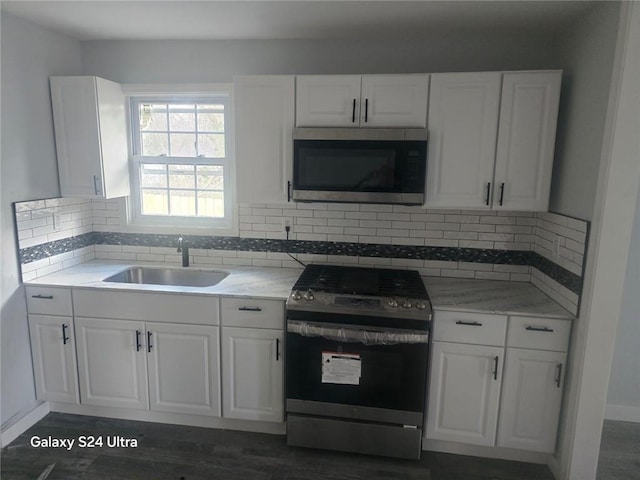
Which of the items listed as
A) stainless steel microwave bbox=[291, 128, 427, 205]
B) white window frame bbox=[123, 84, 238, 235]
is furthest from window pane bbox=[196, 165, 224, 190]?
stainless steel microwave bbox=[291, 128, 427, 205]

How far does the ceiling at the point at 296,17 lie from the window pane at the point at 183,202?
3.51 ft

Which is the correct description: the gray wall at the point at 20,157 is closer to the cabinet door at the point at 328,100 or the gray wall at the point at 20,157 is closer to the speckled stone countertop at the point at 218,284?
the speckled stone countertop at the point at 218,284

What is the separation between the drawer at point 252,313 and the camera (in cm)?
224

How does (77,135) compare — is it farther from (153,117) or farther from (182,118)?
(182,118)

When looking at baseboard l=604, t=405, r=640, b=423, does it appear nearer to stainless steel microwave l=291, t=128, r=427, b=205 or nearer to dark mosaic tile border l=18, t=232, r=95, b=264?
stainless steel microwave l=291, t=128, r=427, b=205

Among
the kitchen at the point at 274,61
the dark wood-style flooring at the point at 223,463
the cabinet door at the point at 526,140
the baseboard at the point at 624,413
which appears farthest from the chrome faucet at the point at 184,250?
the baseboard at the point at 624,413

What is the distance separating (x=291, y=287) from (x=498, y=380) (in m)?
1.28

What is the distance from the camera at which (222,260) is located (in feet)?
9.52

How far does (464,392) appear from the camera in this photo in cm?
219

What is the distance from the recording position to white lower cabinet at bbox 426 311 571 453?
6.83ft

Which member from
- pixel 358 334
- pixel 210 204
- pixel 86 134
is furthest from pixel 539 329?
pixel 86 134

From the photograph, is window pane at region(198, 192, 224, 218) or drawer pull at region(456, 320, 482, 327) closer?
drawer pull at region(456, 320, 482, 327)

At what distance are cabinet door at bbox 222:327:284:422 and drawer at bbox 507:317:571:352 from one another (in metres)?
1.28

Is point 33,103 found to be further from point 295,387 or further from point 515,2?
point 515,2
